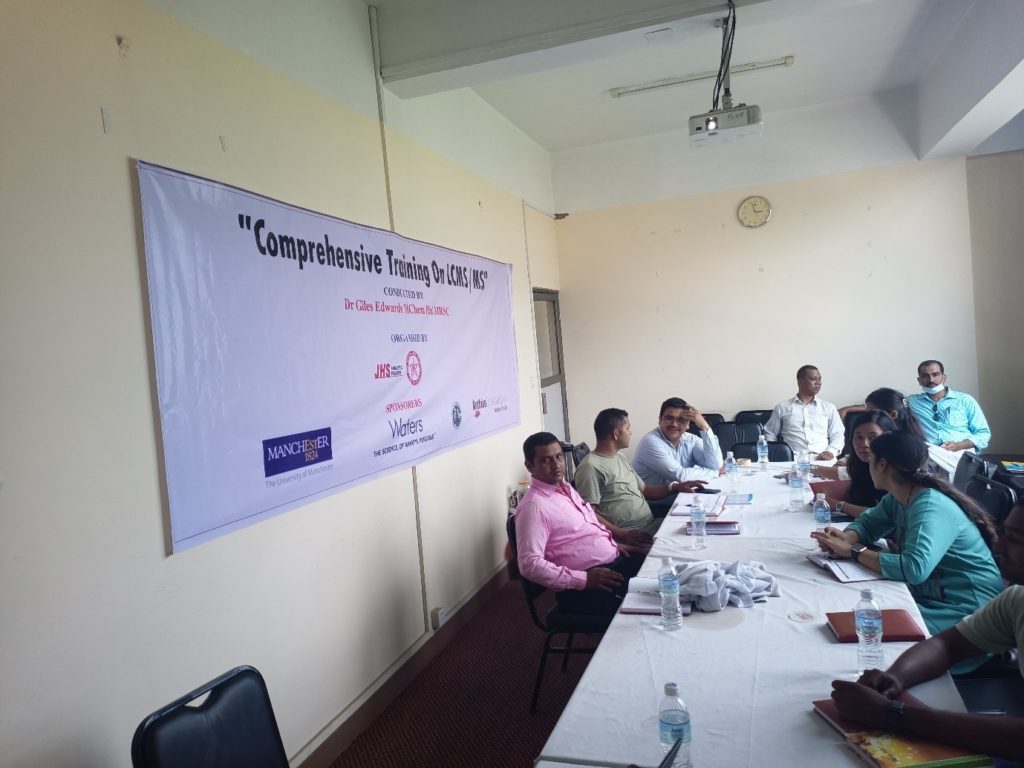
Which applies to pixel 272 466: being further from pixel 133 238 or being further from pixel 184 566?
pixel 133 238

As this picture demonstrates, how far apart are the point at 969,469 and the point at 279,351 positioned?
11.9 ft

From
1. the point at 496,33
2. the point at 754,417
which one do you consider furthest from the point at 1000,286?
the point at 496,33

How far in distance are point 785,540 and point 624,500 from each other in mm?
1037

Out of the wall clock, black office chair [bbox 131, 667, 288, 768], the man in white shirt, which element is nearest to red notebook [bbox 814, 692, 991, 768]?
black office chair [bbox 131, 667, 288, 768]

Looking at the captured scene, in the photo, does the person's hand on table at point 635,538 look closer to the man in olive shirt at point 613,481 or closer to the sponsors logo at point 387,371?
the man in olive shirt at point 613,481

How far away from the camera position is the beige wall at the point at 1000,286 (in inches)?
221

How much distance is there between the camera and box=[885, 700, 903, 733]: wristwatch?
1.41 metres

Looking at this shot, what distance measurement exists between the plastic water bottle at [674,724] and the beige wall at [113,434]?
57.5 inches

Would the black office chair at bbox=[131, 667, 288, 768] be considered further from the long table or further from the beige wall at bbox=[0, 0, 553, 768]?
the long table

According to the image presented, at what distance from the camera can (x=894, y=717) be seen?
1.41 metres

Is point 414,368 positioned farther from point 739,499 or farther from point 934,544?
point 934,544

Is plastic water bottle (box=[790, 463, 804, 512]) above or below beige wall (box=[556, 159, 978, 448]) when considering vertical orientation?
below

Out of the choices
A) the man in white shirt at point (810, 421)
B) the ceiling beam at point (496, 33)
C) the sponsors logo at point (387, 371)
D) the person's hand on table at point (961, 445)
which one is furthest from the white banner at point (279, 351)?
the person's hand on table at point (961, 445)

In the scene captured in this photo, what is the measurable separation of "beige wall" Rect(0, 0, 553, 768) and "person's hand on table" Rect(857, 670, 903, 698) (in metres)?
1.91
